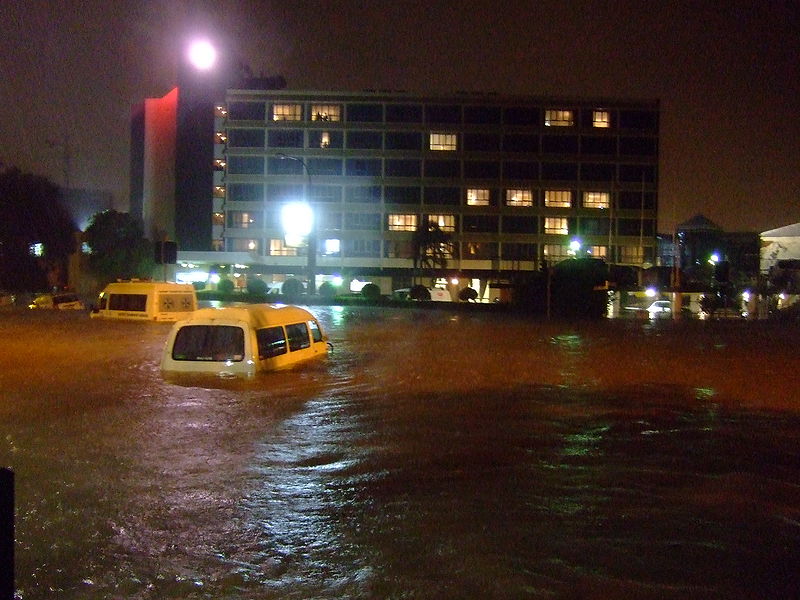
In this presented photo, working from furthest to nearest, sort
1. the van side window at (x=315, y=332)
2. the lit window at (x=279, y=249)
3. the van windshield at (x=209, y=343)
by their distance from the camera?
1. the lit window at (x=279, y=249)
2. the van side window at (x=315, y=332)
3. the van windshield at (x=209, y=343)

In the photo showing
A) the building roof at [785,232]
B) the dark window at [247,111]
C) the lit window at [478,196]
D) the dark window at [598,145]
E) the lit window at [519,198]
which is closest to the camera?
the dark window at [598,145]

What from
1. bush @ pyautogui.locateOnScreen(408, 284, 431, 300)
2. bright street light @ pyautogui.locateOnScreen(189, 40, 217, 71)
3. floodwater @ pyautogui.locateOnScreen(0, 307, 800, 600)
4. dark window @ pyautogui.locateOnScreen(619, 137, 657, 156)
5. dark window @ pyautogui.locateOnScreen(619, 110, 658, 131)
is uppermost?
dark window @ pyautogui.locateOnScreen(619, 110, 658, 131)

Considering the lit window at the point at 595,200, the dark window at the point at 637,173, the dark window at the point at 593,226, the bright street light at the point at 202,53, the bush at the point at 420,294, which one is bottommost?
the bush at the point at 420,294

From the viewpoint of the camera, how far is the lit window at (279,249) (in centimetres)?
8319

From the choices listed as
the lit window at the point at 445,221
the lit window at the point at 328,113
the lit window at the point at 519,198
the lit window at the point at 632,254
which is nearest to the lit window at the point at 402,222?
the lit window at the point at 445,221

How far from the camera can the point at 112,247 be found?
234ft

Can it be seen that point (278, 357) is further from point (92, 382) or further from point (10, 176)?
point (10, 176)

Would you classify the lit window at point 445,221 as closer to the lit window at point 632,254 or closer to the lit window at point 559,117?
the lit window at point 559,117

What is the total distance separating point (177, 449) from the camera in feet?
31.2

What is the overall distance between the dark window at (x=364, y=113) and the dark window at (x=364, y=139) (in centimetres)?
118

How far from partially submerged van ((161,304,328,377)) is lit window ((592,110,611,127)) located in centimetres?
7571

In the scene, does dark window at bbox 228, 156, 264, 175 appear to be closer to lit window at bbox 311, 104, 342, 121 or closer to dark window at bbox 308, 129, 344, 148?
dark window at bbox 308, 129, 344, 148

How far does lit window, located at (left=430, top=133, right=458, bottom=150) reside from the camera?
279 feet

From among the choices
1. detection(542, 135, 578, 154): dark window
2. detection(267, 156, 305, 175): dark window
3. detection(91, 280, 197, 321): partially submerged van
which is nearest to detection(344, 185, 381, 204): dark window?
detection(267, 156, 305, 175): dark window
